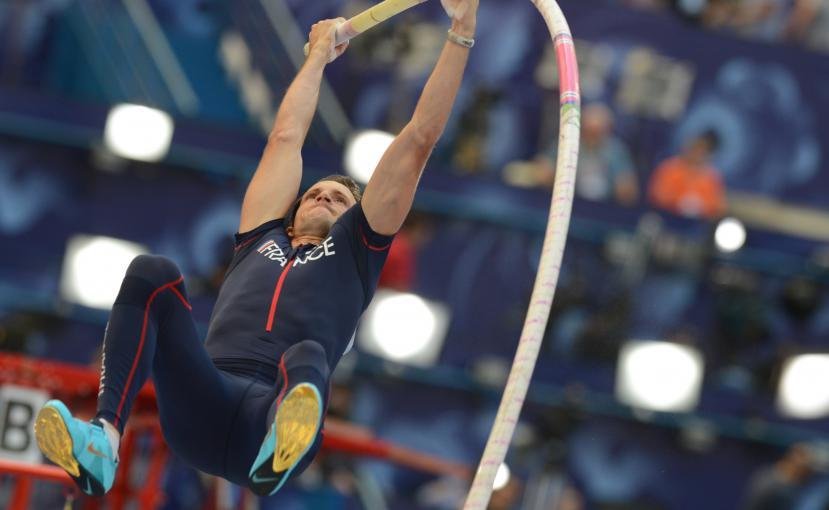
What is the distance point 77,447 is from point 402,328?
6.12 meters

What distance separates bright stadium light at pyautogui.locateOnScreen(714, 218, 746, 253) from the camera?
39.5 feet

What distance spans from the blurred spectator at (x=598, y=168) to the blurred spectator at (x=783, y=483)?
2301mm

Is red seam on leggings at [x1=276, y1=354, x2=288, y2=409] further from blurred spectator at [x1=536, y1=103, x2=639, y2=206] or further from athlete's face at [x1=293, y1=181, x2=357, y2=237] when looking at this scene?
blurred spectator at [x1=536, y1=103, x2=639, y2=206]

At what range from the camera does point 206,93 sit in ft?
43.0

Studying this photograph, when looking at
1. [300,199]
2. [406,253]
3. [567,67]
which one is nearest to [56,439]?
[300,199]

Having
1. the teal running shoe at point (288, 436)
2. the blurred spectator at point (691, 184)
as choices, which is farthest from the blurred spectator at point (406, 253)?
the teal running shoe at point (288, 436)

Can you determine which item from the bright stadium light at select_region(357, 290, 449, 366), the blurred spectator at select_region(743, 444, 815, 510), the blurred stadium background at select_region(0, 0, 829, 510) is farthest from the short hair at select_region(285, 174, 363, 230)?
the blurred spectator at select_region(743, 444, 815, 510)

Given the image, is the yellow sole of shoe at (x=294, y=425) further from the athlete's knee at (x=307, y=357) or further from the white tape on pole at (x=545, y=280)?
the white tape on pole at (x=545, y=280)

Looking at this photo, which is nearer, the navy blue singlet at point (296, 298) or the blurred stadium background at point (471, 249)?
the navy blue singlet at point (296, 298)

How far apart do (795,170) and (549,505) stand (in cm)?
419

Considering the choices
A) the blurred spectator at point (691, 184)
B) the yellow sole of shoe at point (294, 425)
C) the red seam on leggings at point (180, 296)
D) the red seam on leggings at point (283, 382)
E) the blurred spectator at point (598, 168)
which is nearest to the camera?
the yellow sole of shoe at point (294, 425)

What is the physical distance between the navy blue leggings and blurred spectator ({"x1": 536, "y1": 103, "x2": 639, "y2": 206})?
6.45 metres

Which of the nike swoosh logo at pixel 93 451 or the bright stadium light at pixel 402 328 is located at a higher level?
the bright stadium light at pixel 402 328

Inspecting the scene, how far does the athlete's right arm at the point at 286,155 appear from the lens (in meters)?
6.65
